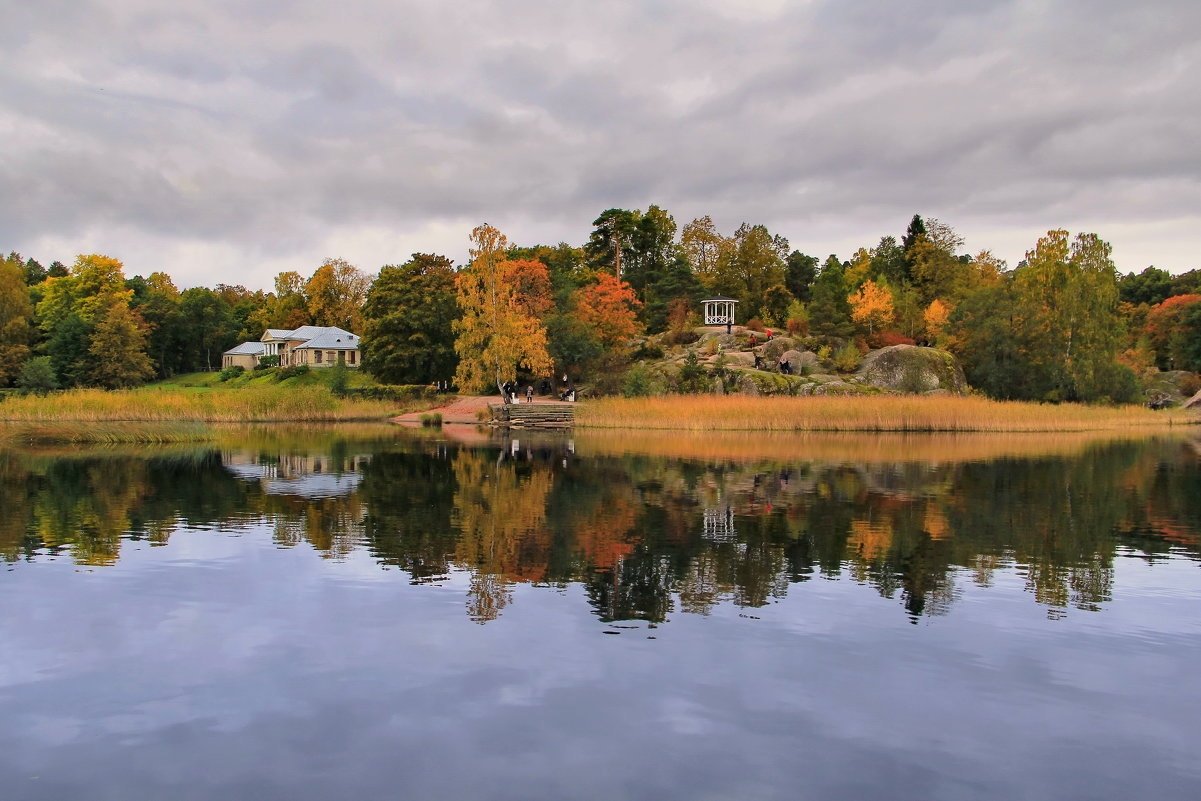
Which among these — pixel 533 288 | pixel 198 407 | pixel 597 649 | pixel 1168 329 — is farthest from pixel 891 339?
pixel 597 649

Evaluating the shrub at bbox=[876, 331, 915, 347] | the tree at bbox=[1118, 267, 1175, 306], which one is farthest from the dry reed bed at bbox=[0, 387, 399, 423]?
the tree at bbox=[1118, 267, 1175, 306]

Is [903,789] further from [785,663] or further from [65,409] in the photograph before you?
[65,409]

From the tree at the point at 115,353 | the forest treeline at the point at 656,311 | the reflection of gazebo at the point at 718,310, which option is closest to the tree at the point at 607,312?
the forest treeline at the point at 656,311

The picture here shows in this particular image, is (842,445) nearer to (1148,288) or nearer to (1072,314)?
(1072,314)

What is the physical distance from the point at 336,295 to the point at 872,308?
253ft

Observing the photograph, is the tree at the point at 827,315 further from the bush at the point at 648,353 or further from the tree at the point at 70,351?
the tree at the point at 70,351

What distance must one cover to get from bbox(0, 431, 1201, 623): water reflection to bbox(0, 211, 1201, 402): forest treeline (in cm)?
2956

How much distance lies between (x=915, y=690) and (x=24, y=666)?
29.3ft

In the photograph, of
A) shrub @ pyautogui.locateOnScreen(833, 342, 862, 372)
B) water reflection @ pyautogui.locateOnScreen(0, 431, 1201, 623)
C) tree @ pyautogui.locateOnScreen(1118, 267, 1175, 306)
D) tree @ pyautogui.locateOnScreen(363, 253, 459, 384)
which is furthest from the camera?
tree @ pyautogui.locateOnScreen(1118, 267, 1175, 306)

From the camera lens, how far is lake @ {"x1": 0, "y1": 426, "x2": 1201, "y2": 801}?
6.29m

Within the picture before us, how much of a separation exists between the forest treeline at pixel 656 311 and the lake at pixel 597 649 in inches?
1544

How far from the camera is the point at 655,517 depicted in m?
17.0

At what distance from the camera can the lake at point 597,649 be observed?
20.6 feet

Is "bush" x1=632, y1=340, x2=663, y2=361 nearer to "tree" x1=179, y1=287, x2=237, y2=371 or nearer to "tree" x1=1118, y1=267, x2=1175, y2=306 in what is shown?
"tree" x1=179, y1=287, x2=237, y2=371
